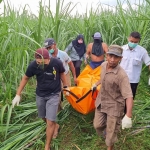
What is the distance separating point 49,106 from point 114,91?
0.83 m

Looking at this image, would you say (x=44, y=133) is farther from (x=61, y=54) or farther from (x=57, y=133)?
(x=61, y=54)

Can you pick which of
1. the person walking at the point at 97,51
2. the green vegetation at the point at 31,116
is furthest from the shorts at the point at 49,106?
the person walking at the point at 97,51

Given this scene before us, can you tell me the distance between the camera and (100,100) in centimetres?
283

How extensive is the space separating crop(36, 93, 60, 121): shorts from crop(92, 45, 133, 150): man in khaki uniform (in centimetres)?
51

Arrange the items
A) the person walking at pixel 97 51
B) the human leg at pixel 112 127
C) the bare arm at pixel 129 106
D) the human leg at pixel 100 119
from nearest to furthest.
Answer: the bare arm at pixel 129 106
the human leg at pixel 112 127
the human leg at pixel 100 119
the person walking at pixel 97 51

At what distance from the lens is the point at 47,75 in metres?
3.00

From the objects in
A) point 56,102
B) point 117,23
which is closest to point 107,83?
point 56,102

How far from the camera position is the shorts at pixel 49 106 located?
3006 millimetres

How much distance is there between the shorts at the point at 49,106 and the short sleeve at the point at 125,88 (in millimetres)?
880

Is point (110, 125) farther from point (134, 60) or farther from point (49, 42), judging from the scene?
point (49, 42)

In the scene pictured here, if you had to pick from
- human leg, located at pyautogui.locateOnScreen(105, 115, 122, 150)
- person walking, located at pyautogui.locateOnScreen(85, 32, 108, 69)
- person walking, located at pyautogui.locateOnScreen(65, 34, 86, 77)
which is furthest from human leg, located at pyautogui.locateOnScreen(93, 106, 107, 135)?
person walking, located at pyautogui.locateOnScreen(65, 34, 86, 77)

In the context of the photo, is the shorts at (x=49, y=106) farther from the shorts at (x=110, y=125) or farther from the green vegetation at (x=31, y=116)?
the shorts at (x=110, y=125)

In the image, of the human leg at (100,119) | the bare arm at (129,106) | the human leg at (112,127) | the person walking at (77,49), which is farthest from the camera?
the person walking at (77,49)

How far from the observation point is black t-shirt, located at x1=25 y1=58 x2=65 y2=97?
2.96 meters
